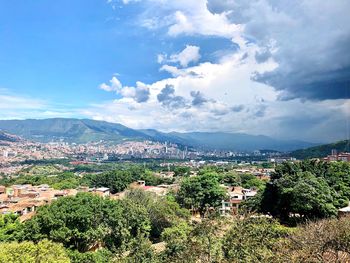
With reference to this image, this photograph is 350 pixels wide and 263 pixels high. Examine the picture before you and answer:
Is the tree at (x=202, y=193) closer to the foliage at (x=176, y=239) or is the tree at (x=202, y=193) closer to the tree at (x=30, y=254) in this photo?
the foliage at (x=176, y=239)

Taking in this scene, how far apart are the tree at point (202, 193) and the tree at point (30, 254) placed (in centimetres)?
1610

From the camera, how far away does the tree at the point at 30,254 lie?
10.9 m

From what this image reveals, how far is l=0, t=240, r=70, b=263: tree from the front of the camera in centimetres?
1088

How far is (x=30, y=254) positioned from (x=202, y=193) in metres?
17.8

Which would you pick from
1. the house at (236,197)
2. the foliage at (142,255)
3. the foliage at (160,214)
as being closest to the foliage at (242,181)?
the house at (236,197)

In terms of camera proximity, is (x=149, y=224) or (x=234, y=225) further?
(x=149, y=224)

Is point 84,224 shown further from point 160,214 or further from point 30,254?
point 30,254

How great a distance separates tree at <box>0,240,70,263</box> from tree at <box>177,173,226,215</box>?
1610cm

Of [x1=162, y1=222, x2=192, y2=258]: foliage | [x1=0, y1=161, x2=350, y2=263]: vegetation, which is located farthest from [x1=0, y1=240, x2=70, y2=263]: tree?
[x1=162, y1=222, x2=192, y2=258]: foliage

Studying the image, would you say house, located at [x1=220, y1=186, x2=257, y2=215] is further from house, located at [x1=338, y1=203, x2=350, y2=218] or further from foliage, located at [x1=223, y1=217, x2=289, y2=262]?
foliage, located at [x1=223, y1=217, x2=289, y2=262]

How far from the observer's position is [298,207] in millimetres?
19984

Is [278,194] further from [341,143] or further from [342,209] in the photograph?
[341,143]

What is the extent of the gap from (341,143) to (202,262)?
8666 centimetres

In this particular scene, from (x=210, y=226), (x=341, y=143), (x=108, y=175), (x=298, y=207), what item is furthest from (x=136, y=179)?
(x=341, y=143)
